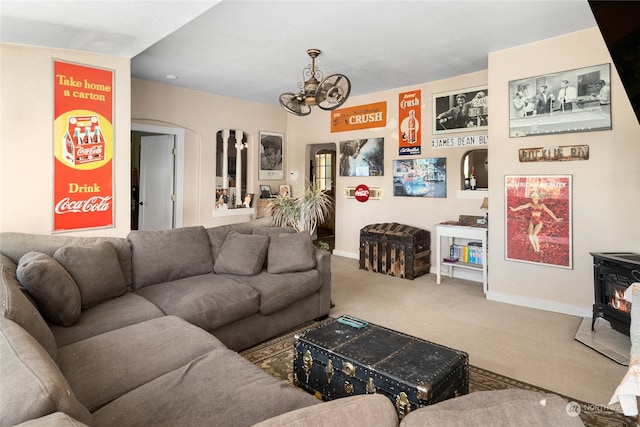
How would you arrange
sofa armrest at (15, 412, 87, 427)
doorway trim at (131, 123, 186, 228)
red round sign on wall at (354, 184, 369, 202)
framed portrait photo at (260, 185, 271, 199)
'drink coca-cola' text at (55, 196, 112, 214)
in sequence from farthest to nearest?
framed portrait photo at (260, 185, 271, 199)
red round sign on wall at (354, 184, 369, 202)
doorway trim at (131, 123, 186, 228)
'drink coca-cola' text at (55, 196, 112, 214)
sofa armrest at (15, 412, 87, 427)

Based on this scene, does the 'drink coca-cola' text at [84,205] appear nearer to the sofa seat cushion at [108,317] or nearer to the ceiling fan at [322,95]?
the sofa seat cushion at [108,317]

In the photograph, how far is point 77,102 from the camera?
3.40 metres

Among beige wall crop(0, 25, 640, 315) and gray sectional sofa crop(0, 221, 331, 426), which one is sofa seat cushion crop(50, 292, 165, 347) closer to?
gray sectional sofa crop(0, 221, 331, 426)

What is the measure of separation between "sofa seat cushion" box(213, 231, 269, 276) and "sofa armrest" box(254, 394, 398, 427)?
2.53 m

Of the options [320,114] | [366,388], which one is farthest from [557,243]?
[320,114]

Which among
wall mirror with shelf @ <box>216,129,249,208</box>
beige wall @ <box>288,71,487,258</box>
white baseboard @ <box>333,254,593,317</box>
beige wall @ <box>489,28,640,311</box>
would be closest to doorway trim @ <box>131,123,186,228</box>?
wall mirror with shelf @ <box>216,129,249,208</box>

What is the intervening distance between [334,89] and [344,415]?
305 centimetres

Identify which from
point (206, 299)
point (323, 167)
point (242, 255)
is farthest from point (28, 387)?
point (323, 167)

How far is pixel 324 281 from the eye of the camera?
3.47 metres

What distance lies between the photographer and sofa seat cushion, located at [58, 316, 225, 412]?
4.94 ft

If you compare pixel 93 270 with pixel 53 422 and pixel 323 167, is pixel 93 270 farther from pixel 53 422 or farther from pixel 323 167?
pixel 323 167

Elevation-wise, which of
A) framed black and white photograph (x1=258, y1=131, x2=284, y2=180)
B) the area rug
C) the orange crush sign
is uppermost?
the orange crush sign

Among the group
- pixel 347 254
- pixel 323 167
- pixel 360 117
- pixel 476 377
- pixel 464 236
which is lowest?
pixel 476 377

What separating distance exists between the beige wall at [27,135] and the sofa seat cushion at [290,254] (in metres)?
2.09
